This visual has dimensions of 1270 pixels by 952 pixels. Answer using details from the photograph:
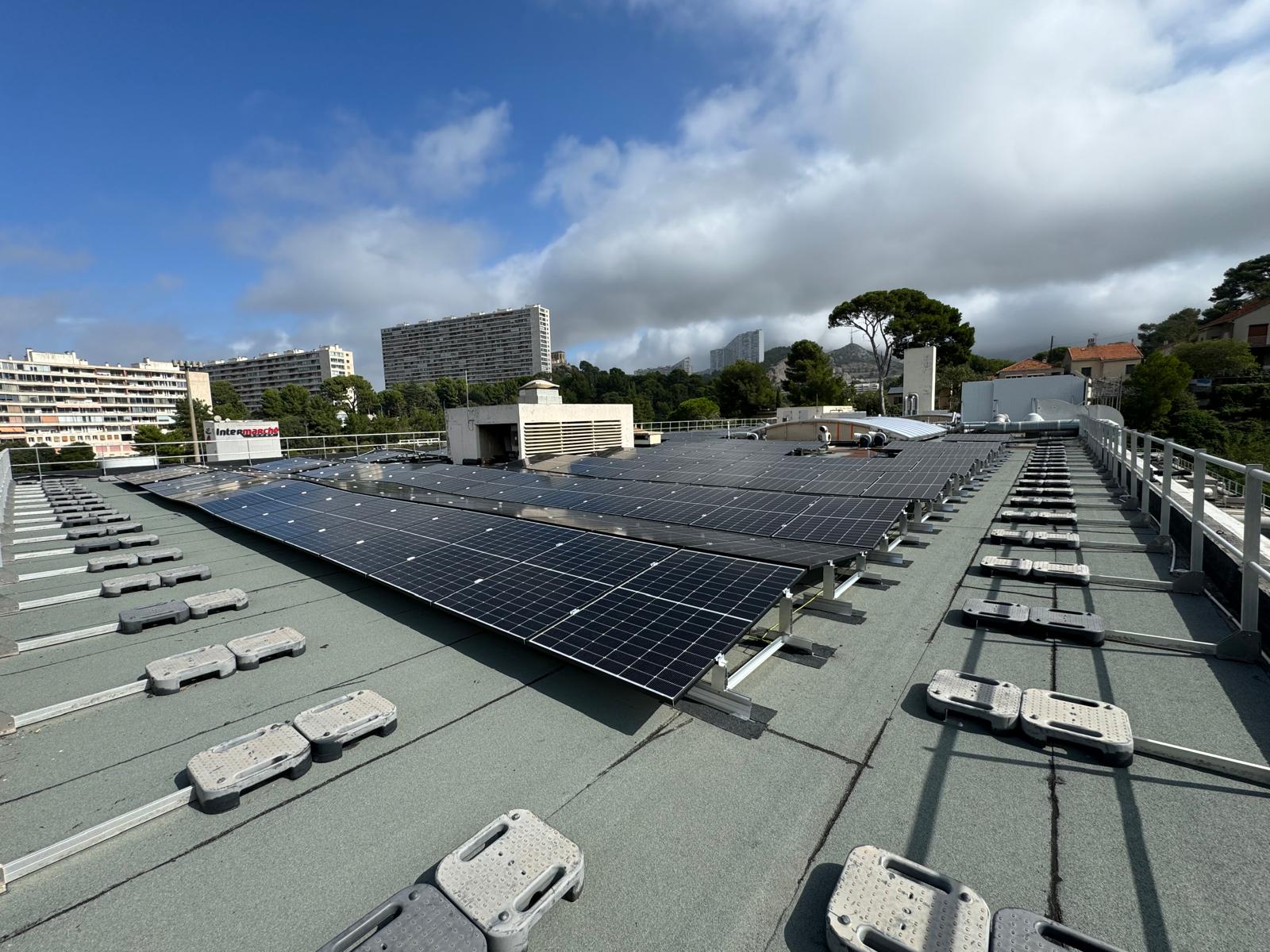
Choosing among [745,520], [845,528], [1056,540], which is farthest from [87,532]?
[1056,540]

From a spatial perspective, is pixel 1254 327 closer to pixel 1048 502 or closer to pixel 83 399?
pixel 1048 502

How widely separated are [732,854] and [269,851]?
3.29 metres

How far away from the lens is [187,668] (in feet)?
19.7

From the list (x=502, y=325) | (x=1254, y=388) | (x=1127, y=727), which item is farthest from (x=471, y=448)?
(x=502, y=325)

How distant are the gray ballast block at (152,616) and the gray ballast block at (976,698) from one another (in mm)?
10143

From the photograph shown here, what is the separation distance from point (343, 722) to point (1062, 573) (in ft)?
33.3

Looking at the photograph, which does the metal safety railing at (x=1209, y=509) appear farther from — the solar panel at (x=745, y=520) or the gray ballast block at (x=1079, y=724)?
the solar panel at (x=745, y=520)

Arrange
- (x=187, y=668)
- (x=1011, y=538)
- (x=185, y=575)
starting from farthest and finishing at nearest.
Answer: (x=1011, y=538) → (x=185, y=575) → (x=187, y=668)

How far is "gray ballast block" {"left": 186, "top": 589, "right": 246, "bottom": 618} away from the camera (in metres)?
8.02

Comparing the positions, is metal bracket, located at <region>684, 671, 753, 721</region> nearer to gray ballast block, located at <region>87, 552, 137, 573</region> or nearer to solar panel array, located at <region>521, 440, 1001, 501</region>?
solar panel array, located at <region>521, 440, 1001, 501</region>

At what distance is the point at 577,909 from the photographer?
10.8 ft

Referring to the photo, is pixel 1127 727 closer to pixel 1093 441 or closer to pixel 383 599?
pixel 383 599

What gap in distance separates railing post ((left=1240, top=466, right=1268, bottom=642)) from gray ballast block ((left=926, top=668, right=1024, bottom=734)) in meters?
2.90

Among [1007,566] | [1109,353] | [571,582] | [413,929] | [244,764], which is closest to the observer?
[413,929]
